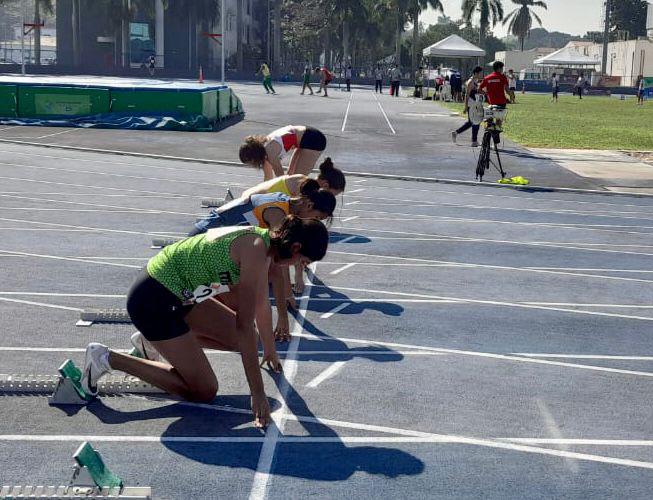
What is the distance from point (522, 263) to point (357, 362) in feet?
16.9

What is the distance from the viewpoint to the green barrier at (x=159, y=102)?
3175 centimetres

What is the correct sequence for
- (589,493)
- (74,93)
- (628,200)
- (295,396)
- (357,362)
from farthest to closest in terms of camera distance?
1. (74,93)
2. (628,200)
3. (357,362)
4. (295,396)
5. (589,493)

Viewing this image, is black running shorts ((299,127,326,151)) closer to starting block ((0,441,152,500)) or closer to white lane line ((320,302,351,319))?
white lane line ((320,302,351,319))

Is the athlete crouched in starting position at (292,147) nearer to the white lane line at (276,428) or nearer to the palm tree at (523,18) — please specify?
the white lane line at (276,428)

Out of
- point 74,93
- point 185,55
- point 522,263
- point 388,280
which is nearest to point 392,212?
point 522,263

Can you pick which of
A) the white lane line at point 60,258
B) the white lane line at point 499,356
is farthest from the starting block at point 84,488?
the white lane line at point 60,258

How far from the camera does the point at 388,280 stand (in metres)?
11.3

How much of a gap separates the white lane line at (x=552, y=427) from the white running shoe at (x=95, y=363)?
303cm

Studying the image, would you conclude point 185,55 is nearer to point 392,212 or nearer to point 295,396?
point 392,212

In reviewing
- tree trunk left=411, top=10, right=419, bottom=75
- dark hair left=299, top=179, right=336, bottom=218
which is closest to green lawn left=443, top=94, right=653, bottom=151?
dark hair left=299, top=179, right=336, bottom=218

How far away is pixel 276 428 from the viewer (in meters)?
6.60

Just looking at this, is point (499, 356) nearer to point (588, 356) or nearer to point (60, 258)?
point (588, 356)

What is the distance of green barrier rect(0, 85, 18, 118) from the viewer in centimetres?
3272

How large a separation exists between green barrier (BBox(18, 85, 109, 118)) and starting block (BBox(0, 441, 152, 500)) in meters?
28.1
